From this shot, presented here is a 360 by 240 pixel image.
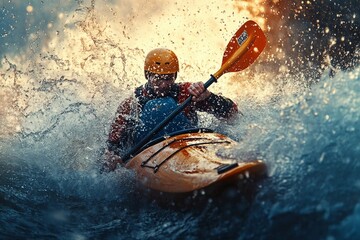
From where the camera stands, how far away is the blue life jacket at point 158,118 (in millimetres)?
3918

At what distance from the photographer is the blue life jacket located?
3.92m

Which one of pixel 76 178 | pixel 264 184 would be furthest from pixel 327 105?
pixel 76 178

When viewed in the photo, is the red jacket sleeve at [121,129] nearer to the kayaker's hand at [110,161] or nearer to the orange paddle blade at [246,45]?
the kayaker's hand at [110,161]

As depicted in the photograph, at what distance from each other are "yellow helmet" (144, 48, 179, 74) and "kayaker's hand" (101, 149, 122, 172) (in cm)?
81

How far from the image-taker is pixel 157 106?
3.94 metres

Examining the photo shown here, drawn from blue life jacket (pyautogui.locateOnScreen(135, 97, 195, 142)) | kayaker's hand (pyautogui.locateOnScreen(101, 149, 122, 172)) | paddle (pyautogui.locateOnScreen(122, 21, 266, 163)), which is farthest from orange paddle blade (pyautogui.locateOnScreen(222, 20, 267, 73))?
kayaker's hand (pyautogui.locateOnScreen(101, 149, 122, 172))

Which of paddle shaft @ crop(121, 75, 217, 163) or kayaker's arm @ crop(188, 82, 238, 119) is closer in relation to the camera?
paddle shaft @ crop(121, 75, 217, 163)

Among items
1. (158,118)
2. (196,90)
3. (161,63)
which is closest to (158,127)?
(158,118)

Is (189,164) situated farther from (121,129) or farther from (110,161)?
(121,129)

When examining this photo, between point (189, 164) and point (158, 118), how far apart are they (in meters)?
0.85

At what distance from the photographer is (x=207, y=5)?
9.30 meters

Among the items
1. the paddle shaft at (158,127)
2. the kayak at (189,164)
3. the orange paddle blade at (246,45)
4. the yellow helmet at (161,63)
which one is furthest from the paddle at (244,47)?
the kayak at (189,164)

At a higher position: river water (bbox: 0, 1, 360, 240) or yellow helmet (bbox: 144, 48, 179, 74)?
yellow helmet (bbox: 144, 48, 179, 74)

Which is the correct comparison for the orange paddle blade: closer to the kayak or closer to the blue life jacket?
the blue life jacket
